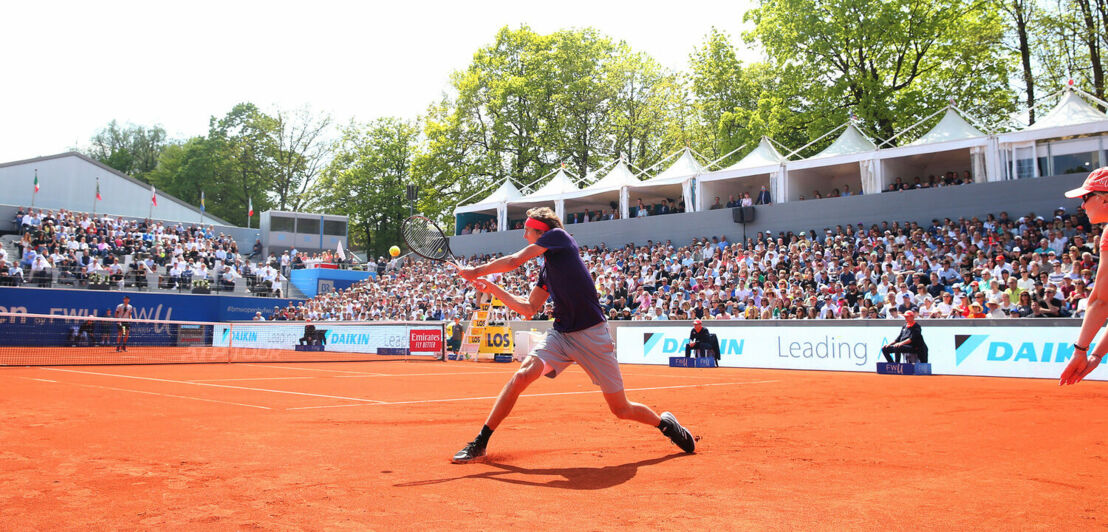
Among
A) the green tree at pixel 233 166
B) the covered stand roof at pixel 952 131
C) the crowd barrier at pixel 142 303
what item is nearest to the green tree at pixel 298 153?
the green tree at pixel 233 166

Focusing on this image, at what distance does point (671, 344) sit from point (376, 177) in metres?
47.2

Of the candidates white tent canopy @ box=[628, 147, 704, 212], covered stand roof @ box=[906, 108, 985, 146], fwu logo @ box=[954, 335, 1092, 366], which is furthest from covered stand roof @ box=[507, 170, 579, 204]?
fwu logo @ box=[954, 335, 1092, 366]

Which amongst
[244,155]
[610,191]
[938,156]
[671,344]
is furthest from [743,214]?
[244,155]

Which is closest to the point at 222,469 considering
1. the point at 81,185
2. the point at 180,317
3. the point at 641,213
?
the point at 641,213

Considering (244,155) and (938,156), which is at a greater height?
(244,155)

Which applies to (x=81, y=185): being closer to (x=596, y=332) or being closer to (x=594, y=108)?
(x=594, y=108)

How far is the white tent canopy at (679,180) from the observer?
36312 millimetres

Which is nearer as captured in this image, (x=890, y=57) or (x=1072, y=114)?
(x=1072, y=114)

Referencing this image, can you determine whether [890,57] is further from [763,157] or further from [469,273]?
[469,273]

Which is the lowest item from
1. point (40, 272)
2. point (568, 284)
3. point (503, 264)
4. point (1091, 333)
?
point (1091, 333)

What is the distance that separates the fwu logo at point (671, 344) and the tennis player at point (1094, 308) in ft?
62.5

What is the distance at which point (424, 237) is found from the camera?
33.8 feet

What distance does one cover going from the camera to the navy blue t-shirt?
6285 millimetres

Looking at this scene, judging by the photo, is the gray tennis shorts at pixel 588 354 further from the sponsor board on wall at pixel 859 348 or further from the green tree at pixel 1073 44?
the green tree at pixel 1073 44
